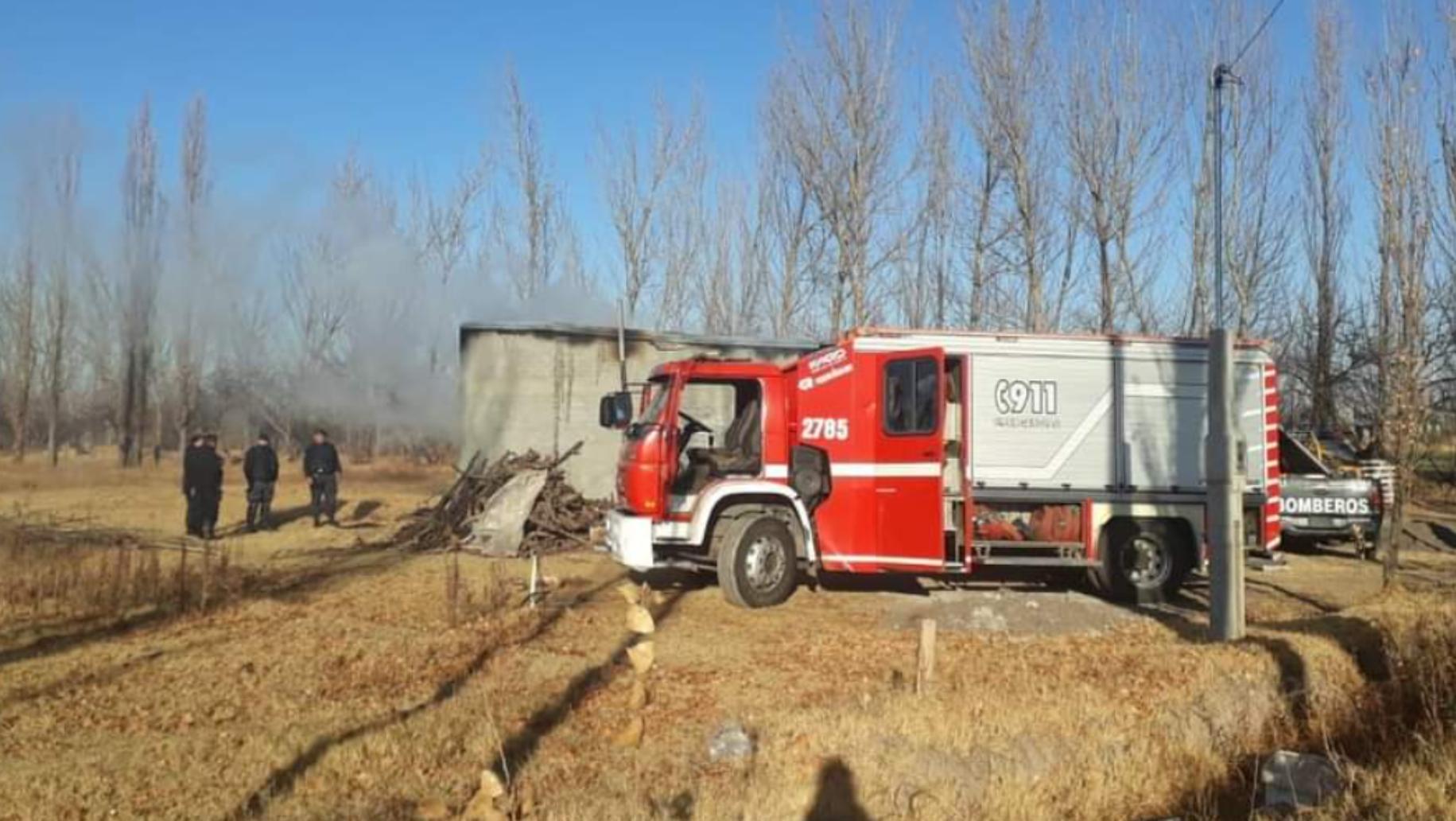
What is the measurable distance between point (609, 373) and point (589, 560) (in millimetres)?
4579

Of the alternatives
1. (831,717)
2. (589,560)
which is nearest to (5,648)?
(831,717)

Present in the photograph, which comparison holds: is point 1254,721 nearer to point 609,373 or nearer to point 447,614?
point 447,614

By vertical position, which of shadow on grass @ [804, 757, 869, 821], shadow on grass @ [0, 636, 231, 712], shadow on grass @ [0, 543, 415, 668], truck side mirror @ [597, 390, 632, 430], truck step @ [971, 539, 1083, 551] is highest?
truck side mirror @ [597, 390, 632, 430]

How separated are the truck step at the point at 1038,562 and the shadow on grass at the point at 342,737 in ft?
16.2

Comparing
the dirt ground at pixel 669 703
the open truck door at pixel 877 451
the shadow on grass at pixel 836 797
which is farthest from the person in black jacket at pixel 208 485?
the shadow on grass at pixel 836 797

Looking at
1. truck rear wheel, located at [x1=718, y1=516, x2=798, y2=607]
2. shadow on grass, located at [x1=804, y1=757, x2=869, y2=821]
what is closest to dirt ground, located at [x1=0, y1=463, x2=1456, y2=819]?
shadow on grass, located at [x1=804, y1=757, x2=869, y2=821]

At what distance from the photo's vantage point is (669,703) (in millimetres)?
8031

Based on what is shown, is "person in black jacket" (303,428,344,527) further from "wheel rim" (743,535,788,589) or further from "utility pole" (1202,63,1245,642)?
"utility pole" (1202,63,1245,642)

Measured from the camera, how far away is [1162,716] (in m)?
7.30

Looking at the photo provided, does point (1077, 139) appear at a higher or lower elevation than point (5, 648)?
higher

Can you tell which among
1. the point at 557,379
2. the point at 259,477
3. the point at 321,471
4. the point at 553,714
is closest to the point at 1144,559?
the point at 553,714

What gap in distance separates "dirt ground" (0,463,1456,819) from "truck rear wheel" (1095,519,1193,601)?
405mm

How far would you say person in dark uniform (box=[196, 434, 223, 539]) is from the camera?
18891 mm

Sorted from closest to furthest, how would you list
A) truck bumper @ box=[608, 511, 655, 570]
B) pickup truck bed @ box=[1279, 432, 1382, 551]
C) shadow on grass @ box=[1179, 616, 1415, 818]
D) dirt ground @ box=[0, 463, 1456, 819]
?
1. dirt ground @ box=[0, 463, 1456, 819]
2. shadow on grass @ box=[1179, 616, 1415, 818]
3. truck bumper @ box=[608, 511, 655, 570]
4. pickup truck bed @ box=[1279, 432, 1382, 551]
